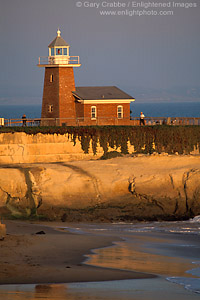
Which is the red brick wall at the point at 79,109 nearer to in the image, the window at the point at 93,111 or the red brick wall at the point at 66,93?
the red brick wall at the point at 66,93

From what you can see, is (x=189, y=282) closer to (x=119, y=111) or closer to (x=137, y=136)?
(x=137, y=136)

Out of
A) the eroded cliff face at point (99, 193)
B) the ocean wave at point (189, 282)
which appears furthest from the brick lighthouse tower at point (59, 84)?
the ocean wave at point (189, 282)

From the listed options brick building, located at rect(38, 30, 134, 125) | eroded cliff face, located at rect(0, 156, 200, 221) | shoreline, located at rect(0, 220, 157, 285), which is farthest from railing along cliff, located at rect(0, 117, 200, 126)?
shoreline, located at rect(0, 220, 157, 285)

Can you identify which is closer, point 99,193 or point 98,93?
point 99,193

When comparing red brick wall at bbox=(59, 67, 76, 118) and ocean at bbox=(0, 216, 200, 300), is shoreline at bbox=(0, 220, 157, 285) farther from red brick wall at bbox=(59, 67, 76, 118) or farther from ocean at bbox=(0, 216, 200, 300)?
red brick wall at bbox=(59, 67, 76, 118)

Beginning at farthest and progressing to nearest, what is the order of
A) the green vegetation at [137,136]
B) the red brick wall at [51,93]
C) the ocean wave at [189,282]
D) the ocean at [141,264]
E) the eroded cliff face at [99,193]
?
1. the red brick wall at [51,93]
2. the green vegetation at [137,136]
3. the eroded cliff face at [99,193]
4. the ocean wave at [189,282]
5. the ocean at [141,264]

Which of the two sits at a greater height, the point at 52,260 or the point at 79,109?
the point at 79,109

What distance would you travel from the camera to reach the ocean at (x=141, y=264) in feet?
41.0

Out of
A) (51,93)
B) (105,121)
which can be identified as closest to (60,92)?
(51,93)

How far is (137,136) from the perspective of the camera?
132 ft

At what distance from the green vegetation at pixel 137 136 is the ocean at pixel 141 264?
632 inches

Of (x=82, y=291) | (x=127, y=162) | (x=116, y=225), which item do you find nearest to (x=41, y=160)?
(x=127, y=162)

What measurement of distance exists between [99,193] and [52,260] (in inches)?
452

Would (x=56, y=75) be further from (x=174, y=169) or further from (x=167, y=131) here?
(x=174, y=169)
